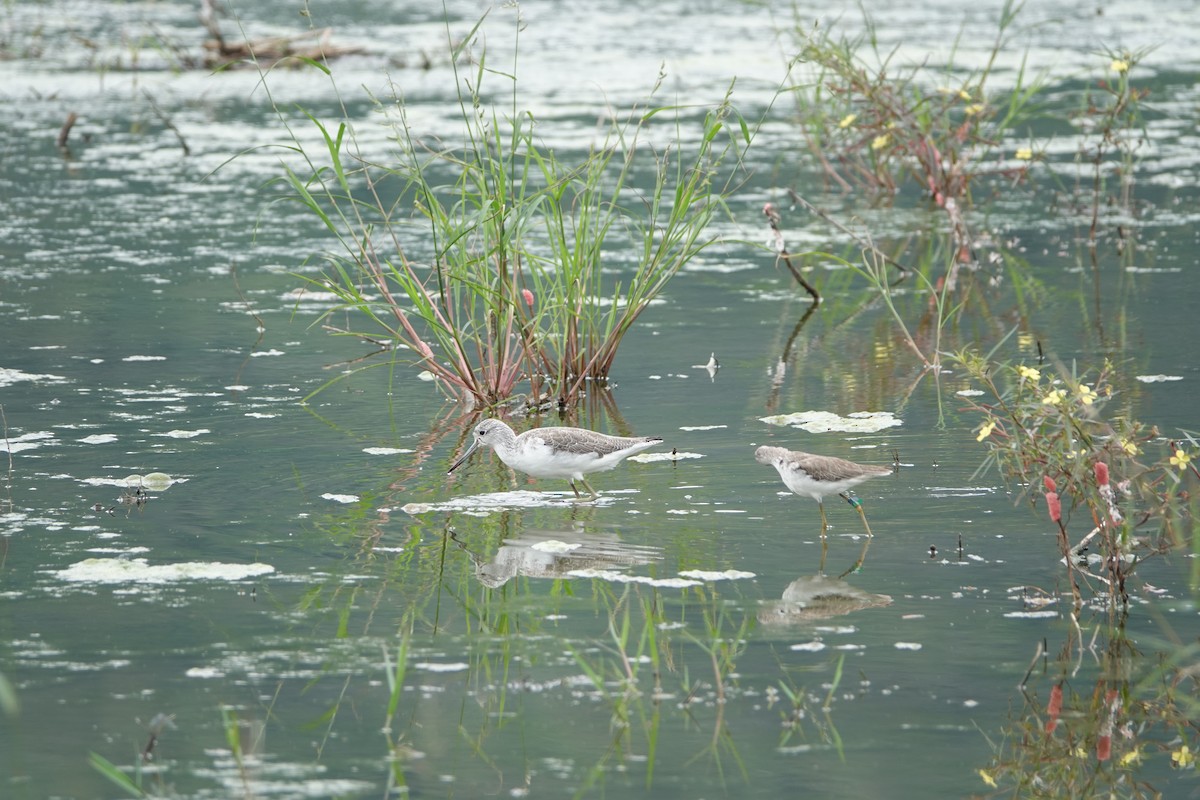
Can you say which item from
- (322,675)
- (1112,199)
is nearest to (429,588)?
(322,675)

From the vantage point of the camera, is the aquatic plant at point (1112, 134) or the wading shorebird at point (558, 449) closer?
the wading shorebird at point (558, 449)

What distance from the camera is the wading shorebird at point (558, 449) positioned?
7.77 metres

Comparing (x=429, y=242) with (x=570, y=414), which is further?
(x=429, y=242)

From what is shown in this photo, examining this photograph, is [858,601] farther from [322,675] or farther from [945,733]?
[322,675]

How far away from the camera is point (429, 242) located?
47.0 feet

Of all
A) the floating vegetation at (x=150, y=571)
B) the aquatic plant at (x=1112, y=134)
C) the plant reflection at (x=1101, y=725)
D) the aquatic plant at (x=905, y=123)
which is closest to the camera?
the plant reflection at (x=1101, y=725)

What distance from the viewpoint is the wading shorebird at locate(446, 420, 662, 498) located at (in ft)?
25.5

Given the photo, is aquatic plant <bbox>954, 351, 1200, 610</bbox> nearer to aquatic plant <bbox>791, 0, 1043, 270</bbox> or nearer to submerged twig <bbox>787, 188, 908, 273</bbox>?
submerged twig <bbox>787, 188, 908, 273</bbox>

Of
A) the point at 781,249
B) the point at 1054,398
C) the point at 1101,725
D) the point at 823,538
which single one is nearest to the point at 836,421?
the point at 823,538

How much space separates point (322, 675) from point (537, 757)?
0.99m

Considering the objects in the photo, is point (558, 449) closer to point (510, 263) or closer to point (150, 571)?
point (150, 571)

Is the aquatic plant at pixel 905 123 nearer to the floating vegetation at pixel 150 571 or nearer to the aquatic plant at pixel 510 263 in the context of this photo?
the aquatic plant at pixel 510 263

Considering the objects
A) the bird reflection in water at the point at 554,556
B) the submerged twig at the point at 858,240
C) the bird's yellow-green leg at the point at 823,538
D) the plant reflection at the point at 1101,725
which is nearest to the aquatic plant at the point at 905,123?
the submerged twig at the point at 858,240

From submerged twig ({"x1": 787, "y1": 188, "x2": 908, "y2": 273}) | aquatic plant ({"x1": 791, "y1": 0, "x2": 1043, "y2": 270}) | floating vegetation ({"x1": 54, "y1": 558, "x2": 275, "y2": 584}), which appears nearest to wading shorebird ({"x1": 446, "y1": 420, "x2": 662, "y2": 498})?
floating vegetation ({"x1": 54, "y1": 558, "x2": 275, "y2": 584})
